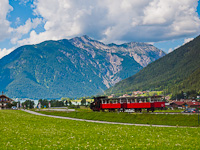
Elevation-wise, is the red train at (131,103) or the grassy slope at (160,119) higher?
the red train at (131,103)

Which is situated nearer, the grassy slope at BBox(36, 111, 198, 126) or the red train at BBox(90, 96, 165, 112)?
the grassy slope at BBox(36, 111, 198, 126)

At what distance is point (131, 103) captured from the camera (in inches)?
3278

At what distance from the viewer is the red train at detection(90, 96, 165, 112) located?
79.2 m

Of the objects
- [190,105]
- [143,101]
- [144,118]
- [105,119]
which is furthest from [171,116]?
[190,105]

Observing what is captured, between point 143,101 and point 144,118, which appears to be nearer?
point 144,118

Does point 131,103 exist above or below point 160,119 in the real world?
above

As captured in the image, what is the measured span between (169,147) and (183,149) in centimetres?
117

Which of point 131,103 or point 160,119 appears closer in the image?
point 160,119

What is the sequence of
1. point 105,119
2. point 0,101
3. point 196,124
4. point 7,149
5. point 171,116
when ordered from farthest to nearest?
point 0,101
point 105,119
point 171,116
point 196,124
point 7,149

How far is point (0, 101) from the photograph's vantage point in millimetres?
171500

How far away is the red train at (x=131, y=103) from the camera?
79250mm

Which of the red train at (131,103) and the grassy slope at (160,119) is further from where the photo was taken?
the red train at (131,103)

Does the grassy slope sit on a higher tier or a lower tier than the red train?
lower

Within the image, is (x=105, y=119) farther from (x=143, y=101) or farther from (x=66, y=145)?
(x=66, y=145)
